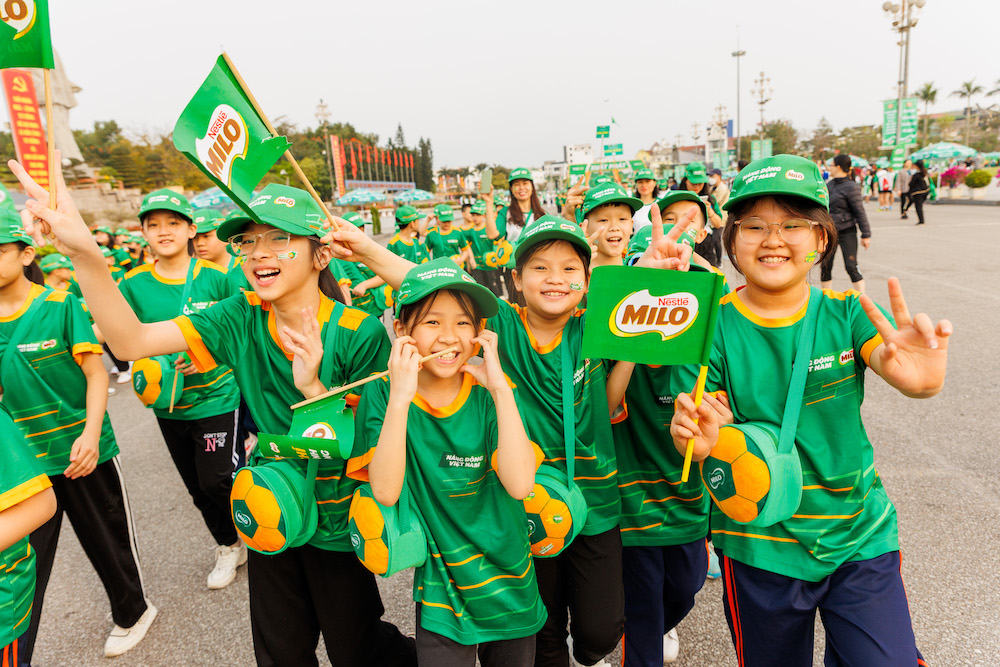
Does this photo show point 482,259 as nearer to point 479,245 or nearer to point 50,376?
point 479,245

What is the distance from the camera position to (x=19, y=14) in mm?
1761

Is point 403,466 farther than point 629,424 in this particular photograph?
No

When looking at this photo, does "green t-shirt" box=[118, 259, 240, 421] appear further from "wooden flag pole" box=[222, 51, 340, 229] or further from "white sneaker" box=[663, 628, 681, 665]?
"white sneaker" box=[663, 628, 681, 665]

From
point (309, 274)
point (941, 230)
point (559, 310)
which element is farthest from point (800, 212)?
point (941, 230)

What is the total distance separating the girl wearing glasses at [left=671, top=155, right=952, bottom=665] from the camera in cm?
176

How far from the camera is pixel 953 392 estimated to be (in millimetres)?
5227

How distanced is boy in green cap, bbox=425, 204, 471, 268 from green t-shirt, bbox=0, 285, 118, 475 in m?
6.52

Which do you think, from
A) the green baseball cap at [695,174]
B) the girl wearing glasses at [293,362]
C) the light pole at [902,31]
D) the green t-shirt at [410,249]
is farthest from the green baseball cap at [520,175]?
the light pole at [902,31]

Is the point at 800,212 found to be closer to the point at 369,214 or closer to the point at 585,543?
the point at 585,543

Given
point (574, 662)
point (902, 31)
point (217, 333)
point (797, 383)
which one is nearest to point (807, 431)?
point (797, 383)

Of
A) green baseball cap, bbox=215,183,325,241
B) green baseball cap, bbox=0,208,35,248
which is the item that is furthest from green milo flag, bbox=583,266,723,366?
green baseball cap, bbox=0,208,35,248

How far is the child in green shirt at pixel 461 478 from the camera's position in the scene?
6.25 ft

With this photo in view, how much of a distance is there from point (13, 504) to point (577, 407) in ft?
5.90

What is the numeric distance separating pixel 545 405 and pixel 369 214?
31256 millimetres
